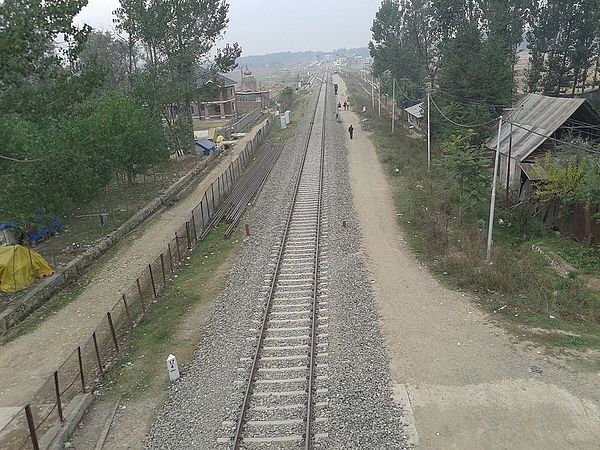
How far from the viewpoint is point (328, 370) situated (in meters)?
11.8

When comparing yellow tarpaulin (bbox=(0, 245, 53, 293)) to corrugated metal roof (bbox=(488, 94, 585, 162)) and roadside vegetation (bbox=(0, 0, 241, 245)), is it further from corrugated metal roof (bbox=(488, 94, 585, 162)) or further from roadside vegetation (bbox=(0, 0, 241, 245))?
corrugated metal roof (bbox=(488, 94, 585, 162))

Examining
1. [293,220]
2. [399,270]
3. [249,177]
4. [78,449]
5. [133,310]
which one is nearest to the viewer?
[78,449]

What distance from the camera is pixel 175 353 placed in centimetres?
1309

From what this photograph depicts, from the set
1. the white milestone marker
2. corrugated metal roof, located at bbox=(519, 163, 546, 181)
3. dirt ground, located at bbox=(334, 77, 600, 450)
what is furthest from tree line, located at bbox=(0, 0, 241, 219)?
corrugated metal roof, located at bbox=(519, 163, 546, 181)

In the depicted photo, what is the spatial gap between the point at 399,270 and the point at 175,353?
8.26 metres

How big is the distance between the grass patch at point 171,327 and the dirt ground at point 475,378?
5.39m

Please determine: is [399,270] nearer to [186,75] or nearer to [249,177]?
[249,177]

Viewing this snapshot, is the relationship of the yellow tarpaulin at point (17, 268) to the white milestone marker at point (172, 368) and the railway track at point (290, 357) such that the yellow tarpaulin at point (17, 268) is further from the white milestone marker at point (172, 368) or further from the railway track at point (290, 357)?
the white milestone marker at point (172, 368)

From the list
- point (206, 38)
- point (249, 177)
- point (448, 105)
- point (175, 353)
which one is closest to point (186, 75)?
point (206, 38)

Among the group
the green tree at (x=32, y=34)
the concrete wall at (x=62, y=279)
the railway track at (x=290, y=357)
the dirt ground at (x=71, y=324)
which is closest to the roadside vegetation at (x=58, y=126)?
the green tree at (x=32, y=34)

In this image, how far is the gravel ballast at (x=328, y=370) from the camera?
987 centimetres

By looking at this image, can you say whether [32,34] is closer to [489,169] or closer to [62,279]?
[62,279]

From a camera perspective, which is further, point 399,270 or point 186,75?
point 186,75

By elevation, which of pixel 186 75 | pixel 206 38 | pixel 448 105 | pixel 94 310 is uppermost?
pixel 206 38
